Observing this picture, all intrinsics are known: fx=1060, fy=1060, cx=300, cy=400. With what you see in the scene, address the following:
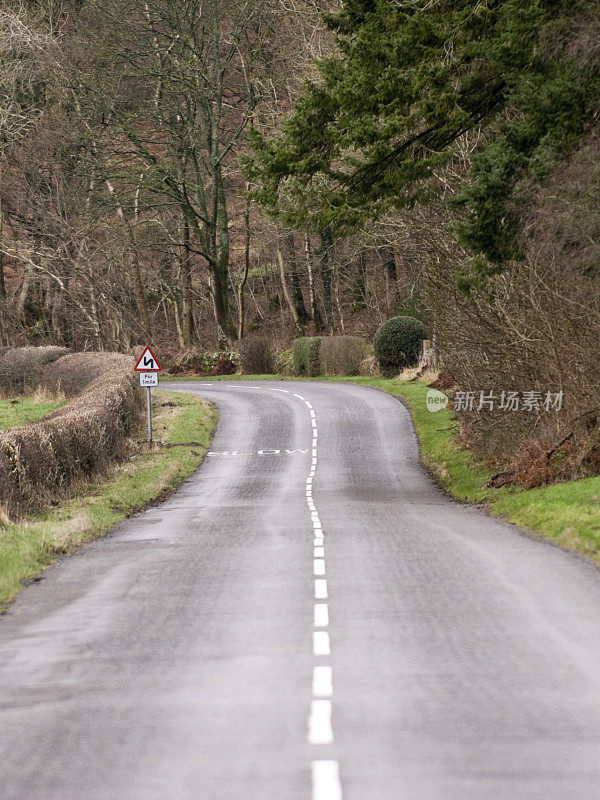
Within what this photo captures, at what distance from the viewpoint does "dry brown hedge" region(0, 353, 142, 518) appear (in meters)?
17.6

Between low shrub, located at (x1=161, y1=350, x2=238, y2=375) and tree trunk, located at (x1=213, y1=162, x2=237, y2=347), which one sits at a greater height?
tree trunk, located at (x1=213, y1=162, x2=237, y2=347)

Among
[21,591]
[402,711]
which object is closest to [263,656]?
[402,711]

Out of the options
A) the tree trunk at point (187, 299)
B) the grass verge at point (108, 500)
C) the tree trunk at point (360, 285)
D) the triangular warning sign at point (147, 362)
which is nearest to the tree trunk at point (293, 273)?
the tree trunk at point (360, 285)

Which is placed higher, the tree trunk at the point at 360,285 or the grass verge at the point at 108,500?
the tree trunk at the point at 360,285

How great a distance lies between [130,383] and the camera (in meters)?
32.6

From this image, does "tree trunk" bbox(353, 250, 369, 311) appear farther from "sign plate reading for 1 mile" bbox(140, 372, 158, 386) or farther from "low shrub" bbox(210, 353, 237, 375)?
"sign plate reading for 1 mile" bbox(140, 372, 158, 386)

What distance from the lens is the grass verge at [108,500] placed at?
13633 millimetres

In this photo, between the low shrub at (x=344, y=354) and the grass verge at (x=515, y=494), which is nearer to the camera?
the grass verge at (x=515, y=494)

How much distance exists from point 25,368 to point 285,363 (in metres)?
14.3

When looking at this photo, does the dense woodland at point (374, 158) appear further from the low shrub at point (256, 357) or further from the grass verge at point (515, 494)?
the low shrub at point (256, 357)

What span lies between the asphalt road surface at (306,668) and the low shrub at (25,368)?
102 ft

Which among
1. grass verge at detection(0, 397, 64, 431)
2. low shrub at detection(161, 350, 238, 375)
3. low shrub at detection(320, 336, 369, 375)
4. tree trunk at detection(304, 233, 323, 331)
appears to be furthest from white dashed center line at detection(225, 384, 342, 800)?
tree trunk at detection(304, 233, 323, 331)

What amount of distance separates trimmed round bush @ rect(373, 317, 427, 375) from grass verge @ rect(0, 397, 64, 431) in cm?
1491

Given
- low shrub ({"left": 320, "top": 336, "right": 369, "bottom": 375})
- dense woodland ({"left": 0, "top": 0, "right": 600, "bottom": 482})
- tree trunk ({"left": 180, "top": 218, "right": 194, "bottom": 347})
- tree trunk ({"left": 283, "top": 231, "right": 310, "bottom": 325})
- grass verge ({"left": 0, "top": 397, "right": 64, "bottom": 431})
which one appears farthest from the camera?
tree trunk ({"left": 283, "top": 231, "right": 310, "bottom": 325})
